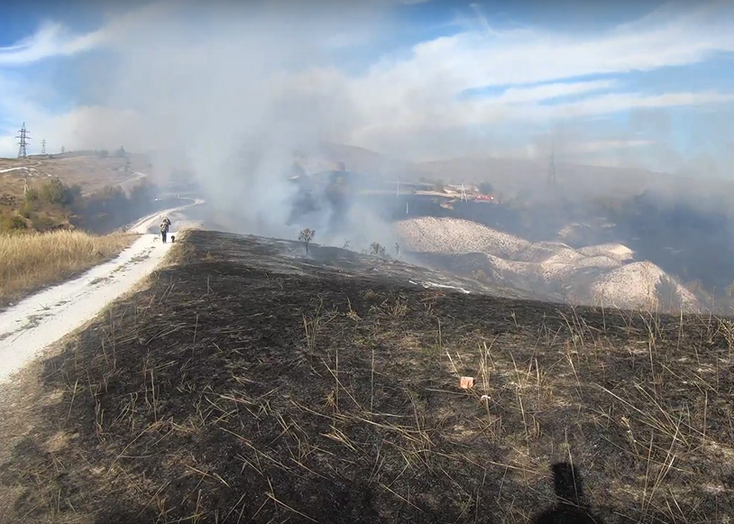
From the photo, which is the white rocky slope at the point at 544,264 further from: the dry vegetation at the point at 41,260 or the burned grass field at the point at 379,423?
the dry vegetation at the point at 41,260

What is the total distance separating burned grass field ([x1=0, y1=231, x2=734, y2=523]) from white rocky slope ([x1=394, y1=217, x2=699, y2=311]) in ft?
48.6

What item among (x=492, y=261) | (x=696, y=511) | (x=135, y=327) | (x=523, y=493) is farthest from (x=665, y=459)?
(x=492, y=261)

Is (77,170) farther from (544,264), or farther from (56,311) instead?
(56,311)

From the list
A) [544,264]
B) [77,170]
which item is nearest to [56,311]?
[544,264]

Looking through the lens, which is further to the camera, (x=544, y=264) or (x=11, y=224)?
(x=544, y=264)

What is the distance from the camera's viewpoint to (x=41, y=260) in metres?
15.9

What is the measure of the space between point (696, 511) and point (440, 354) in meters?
3.24

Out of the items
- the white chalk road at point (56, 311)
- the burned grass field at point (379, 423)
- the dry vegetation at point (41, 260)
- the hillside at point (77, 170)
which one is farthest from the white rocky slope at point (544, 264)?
the hillside at point (77, 170)

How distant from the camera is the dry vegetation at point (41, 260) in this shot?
42.7 ft

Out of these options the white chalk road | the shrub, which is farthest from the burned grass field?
the shrub

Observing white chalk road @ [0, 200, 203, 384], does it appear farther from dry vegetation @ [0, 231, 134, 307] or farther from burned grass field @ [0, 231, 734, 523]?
burned grass field @ [0, 231, 734, 523]

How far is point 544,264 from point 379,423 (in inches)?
1524

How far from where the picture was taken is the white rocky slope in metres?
31.1

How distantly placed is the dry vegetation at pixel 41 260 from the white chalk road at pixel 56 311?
1.26 feet
